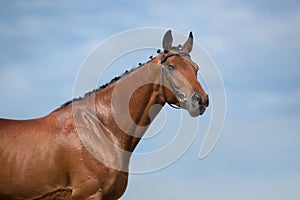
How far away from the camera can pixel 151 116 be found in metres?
9.84

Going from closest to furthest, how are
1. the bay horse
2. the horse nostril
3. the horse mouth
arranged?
1. the bay horse
2. the horse nostril
3. the horse mouth

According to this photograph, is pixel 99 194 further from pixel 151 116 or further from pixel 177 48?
pixel 177 48

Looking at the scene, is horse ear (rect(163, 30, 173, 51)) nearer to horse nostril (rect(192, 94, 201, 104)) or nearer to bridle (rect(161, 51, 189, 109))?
bridle (rect(161, 51, 189, 109))

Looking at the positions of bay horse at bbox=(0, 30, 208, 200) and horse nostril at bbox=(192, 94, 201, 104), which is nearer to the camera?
bay horse at bbox=(0, 30, 208, 200)

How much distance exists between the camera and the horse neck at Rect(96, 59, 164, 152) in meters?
9.76

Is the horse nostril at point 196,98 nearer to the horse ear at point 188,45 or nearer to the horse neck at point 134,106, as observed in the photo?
the horse neck at point 134,106

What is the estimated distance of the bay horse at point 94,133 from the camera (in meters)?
9.23

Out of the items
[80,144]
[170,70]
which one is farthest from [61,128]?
[170,70]

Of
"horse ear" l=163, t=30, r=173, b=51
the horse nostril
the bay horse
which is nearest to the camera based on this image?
the bay horse

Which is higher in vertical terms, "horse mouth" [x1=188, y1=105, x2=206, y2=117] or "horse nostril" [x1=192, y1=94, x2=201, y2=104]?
"horse nostril" [x1=192, y1=94, x2=201, y2=104]

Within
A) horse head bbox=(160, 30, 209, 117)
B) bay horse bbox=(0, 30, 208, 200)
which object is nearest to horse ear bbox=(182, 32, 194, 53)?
bay horse bbox=(0, 30, 208, 200)

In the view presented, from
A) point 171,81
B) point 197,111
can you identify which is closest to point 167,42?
point 171,81

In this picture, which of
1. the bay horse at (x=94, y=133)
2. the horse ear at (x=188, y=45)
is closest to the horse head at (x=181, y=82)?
the bay horse at (x=94, y=133)

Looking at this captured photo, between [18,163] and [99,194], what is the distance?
1616 millimetres
